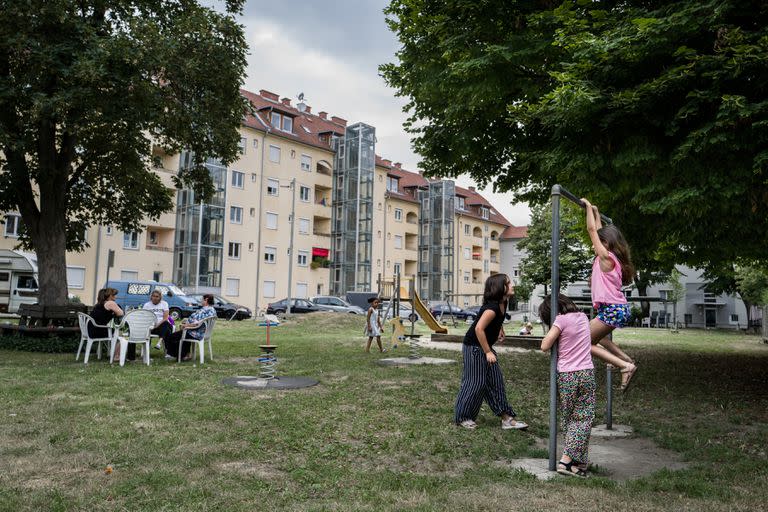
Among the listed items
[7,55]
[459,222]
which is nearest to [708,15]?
[7,55]

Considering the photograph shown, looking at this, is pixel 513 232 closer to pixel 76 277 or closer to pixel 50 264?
pixel 76 277

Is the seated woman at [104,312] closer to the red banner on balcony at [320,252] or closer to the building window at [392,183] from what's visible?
the red banner on balcony at [320,252]

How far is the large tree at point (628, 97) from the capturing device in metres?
7.13

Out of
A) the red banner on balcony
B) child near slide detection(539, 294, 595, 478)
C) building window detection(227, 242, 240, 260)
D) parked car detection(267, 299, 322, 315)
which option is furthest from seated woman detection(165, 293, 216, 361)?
the red banner on balcony

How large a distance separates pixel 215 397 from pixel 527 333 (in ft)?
61.1

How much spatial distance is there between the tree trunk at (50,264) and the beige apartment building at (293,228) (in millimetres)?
20378

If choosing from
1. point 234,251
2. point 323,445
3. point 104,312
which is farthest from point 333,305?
point 323,445

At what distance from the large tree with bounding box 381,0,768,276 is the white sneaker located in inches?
130

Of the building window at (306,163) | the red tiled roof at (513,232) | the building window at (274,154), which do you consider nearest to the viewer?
the building window at (274,154)

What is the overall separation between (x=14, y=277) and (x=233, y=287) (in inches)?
651

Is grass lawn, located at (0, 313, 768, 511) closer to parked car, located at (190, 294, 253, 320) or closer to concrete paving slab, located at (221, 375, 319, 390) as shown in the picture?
concrete paving slab, located at (221, 375, 319, 390)

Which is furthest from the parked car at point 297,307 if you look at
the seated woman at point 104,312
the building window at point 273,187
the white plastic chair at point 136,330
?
the white plastic chair at point 136,330

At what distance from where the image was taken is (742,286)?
4147 cm

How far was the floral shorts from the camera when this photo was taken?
17.8ft
